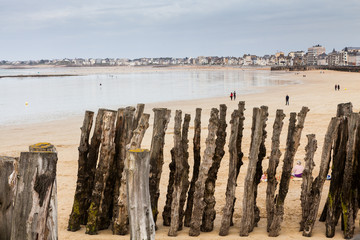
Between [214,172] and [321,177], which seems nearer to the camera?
[321,177]

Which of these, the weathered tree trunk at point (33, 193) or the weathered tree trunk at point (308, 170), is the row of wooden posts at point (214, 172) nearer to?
the weathered tree trunk at point (308, 170)

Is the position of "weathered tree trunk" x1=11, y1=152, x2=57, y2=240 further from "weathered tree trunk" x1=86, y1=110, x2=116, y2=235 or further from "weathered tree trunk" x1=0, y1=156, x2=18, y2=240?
"weathered tree trunk" x1=86, y1=110, x2=116, y2=235

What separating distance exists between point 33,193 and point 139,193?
1.16 meters

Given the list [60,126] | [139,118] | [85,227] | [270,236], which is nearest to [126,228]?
[85,227]

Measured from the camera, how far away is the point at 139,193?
192 inches

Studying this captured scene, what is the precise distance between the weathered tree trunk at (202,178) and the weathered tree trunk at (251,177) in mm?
650

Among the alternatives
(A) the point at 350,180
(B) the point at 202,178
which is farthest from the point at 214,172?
(A) the point at 350,180

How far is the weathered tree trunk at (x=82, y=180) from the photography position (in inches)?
306

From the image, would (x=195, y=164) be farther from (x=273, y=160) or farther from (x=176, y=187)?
(x=273, y=160)

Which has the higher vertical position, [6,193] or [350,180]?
[6,193]

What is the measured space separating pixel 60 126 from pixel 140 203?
24429mm

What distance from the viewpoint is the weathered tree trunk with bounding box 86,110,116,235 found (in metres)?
7.53

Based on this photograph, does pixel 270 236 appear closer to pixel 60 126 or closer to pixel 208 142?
pixel 208 142

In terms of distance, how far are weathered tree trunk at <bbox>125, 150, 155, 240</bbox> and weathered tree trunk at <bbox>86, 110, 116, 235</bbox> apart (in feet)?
8.85
